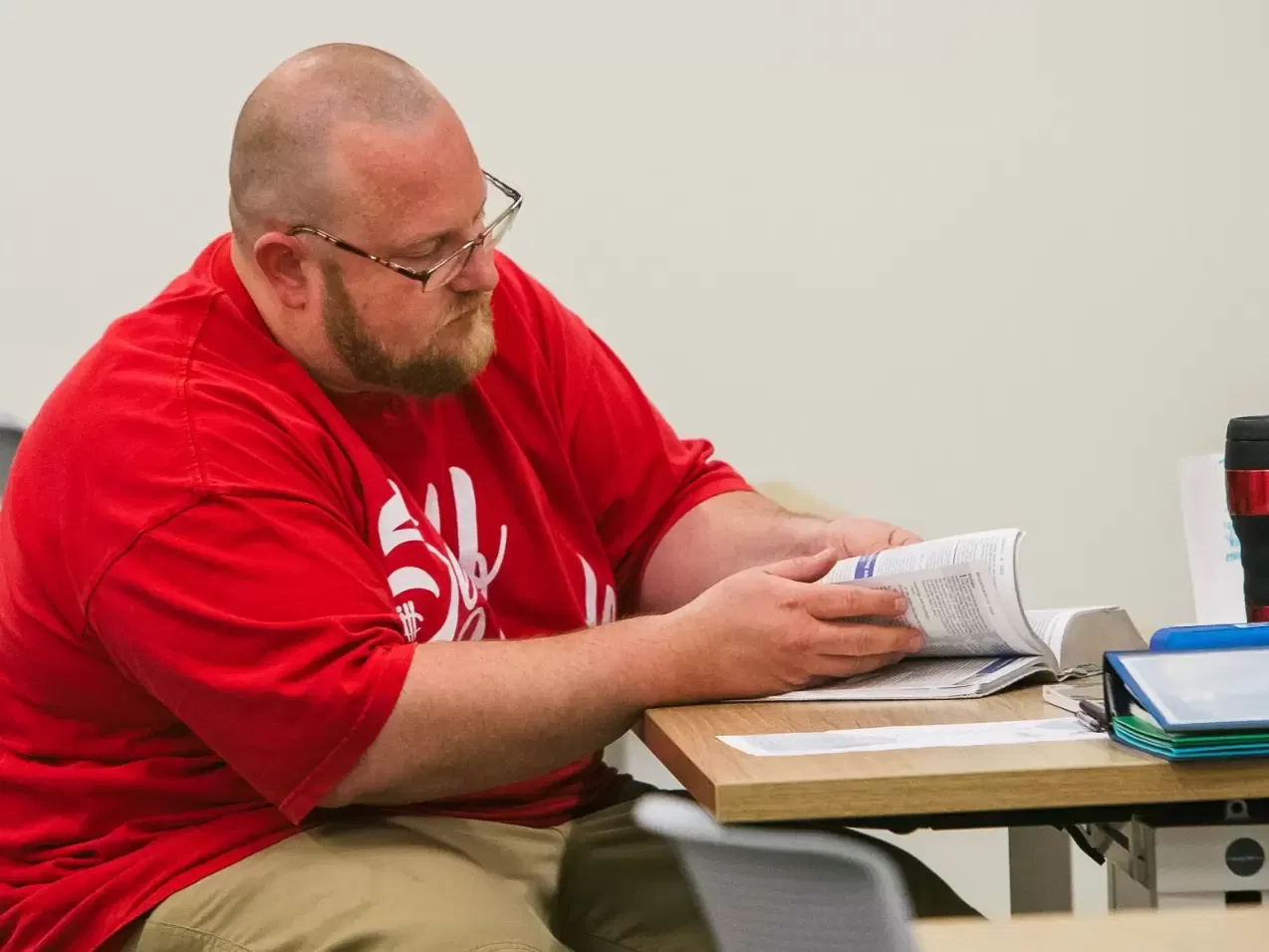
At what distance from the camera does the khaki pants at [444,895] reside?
1049 millimetres

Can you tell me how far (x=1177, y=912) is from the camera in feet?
1.82

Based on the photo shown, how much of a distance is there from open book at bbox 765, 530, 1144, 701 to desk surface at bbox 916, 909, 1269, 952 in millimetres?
575

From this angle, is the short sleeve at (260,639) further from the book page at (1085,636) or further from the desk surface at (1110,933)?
the desk surface at (1110,933)

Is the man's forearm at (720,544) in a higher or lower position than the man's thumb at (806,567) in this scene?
lower

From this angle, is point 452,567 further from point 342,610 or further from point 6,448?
point 6,448

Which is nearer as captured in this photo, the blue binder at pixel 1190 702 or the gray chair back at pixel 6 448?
the blue binder at pixel 1190 702

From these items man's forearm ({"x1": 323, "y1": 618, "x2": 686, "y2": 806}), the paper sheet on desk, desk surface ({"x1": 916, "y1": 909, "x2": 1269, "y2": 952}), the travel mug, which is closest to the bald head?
man's forearm ({"x1": 323, "y1": 618, "x2": 686, "y2": 806})

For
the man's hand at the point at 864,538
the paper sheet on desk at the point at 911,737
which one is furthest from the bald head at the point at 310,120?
the paper sheet on desk at the point at 911,737

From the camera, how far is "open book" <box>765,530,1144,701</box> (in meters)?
1.13

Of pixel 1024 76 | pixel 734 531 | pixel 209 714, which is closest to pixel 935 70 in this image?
pixel 1024 76

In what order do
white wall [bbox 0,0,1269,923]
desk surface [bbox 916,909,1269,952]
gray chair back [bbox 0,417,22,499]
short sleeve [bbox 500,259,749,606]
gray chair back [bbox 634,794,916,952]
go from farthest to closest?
1. white wall [bbox 0,0,1269,923]
2. gray chair back [bbox 0,417,22,499]
3. short sleeve [bbox 500,259,749,606]
4. gray chair back [bbox 634,794,916,952]
5. desk surface [bbox 916,909,1269,952]

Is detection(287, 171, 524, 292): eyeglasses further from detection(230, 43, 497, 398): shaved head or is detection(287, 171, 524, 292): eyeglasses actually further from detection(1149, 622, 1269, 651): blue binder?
detection(1149, 622, 1269, 651): blue binder

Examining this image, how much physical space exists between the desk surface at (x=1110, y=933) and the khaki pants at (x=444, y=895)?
588 mm

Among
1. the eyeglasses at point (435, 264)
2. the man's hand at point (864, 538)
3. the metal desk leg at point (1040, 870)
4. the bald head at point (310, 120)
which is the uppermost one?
the bald head at point (310, 120)
